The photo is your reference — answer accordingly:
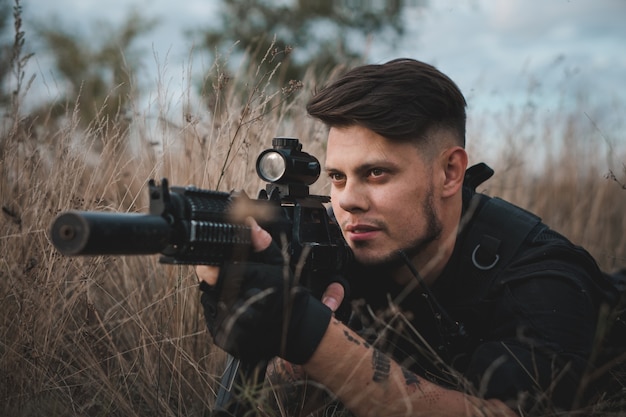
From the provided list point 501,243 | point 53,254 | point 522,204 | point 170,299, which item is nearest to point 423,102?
point 501,243

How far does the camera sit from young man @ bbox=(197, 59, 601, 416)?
1940 millimetres

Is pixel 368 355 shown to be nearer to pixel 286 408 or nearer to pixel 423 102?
pixel 286 408

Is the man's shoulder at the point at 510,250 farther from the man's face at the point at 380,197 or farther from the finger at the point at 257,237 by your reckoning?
the finger at the point at 257,237

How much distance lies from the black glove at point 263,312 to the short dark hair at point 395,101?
900 millimetres

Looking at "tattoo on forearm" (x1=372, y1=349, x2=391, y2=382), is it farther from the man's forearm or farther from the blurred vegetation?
the blurred vegetation

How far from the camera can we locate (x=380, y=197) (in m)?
2.58

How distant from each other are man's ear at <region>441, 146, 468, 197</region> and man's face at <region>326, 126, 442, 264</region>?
0.15 meters

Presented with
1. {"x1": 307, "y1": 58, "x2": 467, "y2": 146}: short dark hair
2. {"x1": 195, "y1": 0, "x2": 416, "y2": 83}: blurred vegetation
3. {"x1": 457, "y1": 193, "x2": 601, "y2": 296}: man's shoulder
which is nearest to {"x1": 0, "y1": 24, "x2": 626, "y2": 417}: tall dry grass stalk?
{"x1": 307, "y1": 58, "x2": 467, "y2": 146}: short dark hair

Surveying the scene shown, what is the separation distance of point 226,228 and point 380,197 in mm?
929

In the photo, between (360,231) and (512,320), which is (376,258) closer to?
(360,231)

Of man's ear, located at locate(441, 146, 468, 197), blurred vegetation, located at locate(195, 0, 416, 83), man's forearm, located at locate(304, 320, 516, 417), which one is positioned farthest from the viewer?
blurred vegetation, located at locate(195, 0, 416, 83)

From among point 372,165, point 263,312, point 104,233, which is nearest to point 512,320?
point 372,165

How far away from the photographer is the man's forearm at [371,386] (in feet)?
6.53

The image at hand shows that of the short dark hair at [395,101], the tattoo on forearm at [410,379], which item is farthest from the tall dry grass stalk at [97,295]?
the tattoo on forearm at [410,379]
